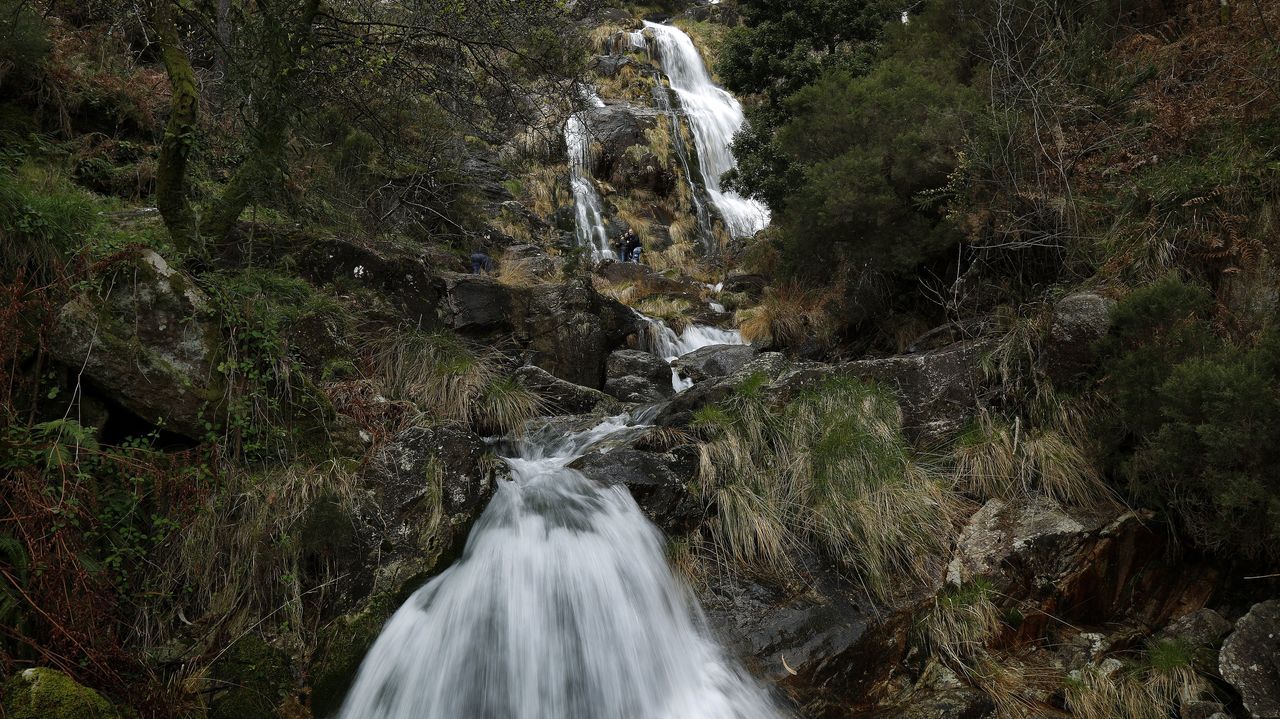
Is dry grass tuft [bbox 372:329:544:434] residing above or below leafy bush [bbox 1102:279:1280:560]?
below

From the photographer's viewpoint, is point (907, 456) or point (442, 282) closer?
point (907, 456)

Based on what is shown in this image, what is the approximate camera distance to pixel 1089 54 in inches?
257

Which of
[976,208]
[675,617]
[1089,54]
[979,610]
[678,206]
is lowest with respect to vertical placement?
[678,206]

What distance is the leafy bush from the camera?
143 inches

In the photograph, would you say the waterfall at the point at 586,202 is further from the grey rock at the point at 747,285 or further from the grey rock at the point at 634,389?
the grey rock at the point at 634,389

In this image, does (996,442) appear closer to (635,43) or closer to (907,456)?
(907,456)

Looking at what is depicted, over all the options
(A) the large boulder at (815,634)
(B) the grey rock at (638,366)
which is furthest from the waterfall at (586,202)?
(A) the large boulder at (815,634)

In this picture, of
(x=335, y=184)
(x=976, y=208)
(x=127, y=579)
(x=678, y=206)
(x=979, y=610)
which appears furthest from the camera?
(x=678, y=206)

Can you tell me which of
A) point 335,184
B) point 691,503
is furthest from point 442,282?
point 691,503

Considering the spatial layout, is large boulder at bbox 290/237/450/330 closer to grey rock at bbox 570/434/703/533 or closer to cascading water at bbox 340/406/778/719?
grey rock at bbox 570/434/703/533

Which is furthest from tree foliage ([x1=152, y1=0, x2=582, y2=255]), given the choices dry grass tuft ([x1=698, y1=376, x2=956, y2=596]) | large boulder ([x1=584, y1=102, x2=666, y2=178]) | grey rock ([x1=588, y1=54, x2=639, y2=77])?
grey rock ([x1=588, y1=54, x2=639, y2=77])

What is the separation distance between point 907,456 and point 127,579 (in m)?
5.35

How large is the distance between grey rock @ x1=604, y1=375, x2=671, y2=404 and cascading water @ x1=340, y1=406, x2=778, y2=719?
3.84m

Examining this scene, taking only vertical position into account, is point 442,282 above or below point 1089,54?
below
